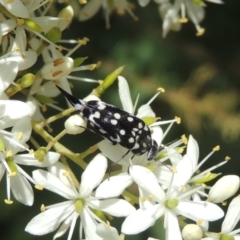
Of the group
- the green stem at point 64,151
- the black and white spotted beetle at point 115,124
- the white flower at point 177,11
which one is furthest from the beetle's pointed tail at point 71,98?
the white flower at point 177,11

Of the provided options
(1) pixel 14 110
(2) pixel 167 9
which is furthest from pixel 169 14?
(1) pixel 14 110

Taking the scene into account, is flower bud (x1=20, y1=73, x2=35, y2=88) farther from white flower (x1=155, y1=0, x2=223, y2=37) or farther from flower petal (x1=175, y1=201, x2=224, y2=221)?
white flower (x1=155, y1=0, x2=223, y2=37)

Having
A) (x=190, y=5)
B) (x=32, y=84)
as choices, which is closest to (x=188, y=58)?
(x=190, y=5)

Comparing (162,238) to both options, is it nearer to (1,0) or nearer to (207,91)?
(207,91)

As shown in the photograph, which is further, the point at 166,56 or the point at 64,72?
the point at 166,56

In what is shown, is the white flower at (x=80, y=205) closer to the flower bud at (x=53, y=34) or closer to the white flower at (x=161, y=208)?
the white flower at (x=161, y=208)

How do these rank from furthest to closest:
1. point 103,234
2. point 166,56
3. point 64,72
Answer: point 166,56, point 64,72, point 103,234

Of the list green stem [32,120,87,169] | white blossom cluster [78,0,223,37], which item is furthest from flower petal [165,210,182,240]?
white blossom cluster [78,0,223,37]
